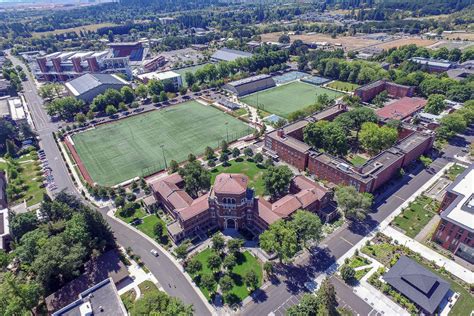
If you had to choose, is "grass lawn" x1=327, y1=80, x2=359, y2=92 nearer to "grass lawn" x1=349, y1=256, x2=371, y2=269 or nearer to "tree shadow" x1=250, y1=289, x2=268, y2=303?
"grass lawn" x1=349, y1=256, x2=371, y2=269

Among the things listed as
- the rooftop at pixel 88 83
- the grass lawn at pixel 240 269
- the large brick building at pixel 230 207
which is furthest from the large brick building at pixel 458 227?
the rooftop at pixel 88 83

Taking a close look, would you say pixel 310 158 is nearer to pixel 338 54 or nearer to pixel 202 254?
pixel 202 254

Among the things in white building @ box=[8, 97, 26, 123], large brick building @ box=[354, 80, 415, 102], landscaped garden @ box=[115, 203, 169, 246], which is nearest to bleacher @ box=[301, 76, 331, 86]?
large brick building @ box=[354, 80, 415, 102]

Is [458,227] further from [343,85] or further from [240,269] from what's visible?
[343,85]

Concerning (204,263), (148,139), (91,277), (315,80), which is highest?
(315,80)

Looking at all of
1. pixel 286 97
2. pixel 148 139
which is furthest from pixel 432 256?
pixel 286 97

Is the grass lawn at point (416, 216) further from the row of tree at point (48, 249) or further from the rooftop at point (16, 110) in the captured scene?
the rooftop at point (16, 110)
